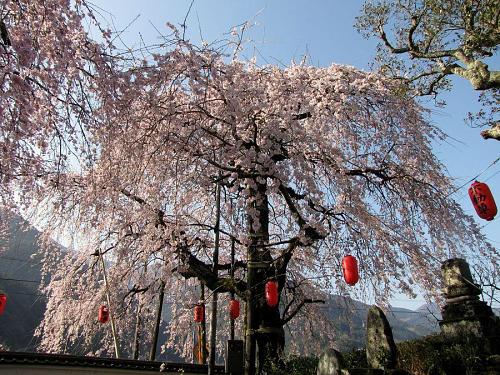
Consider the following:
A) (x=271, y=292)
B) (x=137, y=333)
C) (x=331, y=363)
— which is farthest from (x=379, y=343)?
(x=137, y=333)

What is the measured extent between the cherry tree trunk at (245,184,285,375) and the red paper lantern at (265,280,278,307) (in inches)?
7.0

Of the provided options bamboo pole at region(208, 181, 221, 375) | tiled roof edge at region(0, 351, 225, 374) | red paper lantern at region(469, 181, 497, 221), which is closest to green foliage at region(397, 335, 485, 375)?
red paper lantern at region(469, 181, 497, 221)

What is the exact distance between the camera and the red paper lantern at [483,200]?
7.78 m

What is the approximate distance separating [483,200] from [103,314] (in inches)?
479

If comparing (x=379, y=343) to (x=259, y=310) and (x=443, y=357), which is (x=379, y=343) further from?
(x=259, y=310)

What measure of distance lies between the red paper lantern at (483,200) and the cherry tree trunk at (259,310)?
15.0 ft

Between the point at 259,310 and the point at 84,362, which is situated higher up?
the point at 259,310

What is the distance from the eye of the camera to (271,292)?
997 centimetres

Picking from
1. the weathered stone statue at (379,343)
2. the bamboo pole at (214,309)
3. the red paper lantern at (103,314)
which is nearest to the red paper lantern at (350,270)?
the weathered stone statue at (379,343)

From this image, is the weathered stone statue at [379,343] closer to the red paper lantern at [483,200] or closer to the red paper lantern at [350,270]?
the red paper lantern at [350,270]

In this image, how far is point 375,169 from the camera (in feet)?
32.8

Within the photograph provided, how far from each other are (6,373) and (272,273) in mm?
7741

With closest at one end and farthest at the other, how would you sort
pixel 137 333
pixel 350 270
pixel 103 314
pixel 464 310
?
pixel 464 310 < pixel 350 270 < pixel 103 314 < pixel 137 333

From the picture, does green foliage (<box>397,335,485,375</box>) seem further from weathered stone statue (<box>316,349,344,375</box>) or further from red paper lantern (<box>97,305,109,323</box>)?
red paper lantern (<box>97,305,109,323</box>)
